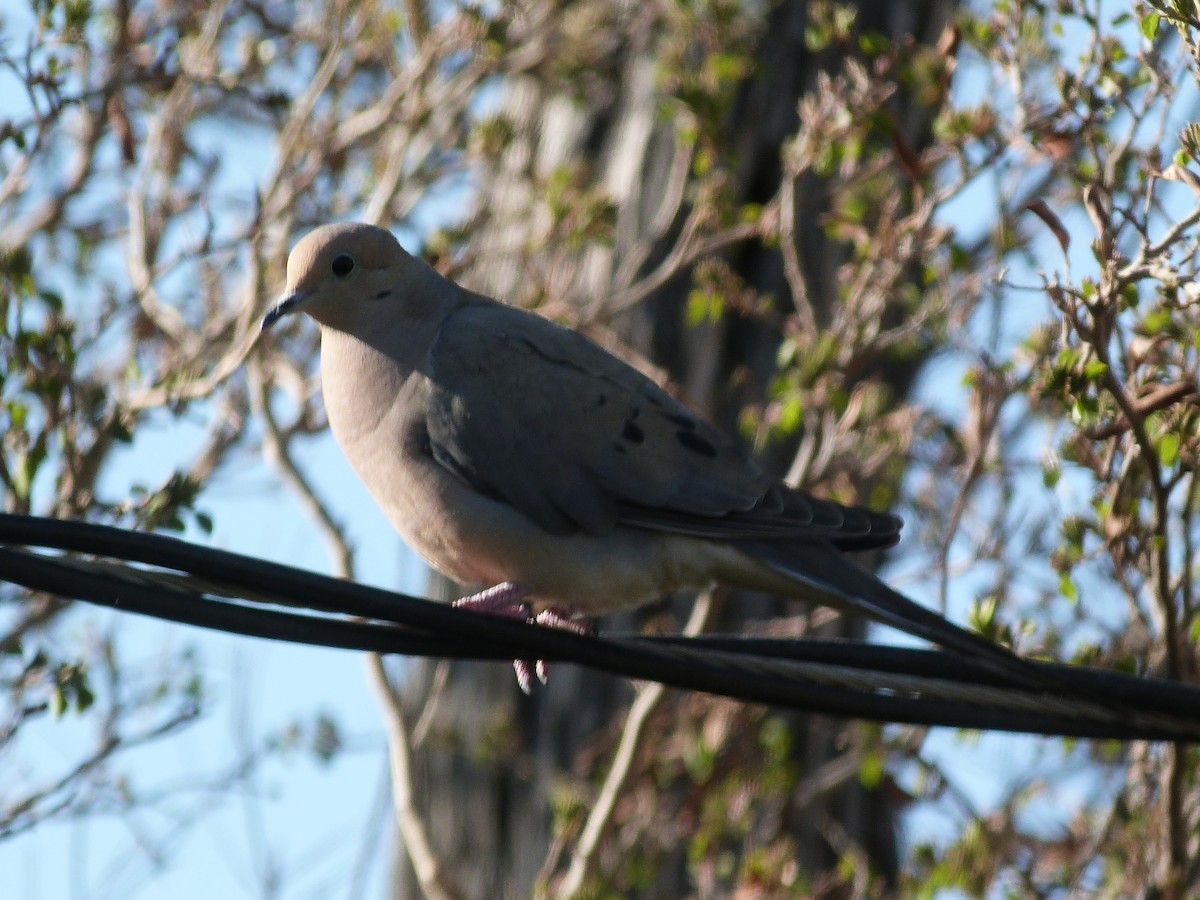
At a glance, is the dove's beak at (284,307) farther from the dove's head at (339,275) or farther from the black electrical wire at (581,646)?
the black electrical wire at (581,646)

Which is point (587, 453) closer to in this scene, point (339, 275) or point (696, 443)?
point (696, 443)

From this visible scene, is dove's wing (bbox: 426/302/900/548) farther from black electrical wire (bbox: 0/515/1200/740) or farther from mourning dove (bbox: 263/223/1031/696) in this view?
black electrical wire (bbox: 0/515/1200/740)

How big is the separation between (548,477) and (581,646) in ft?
4.00

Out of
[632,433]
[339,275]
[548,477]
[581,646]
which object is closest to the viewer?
[581,646]

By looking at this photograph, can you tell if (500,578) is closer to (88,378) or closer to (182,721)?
(182,721)

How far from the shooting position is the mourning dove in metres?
3.64

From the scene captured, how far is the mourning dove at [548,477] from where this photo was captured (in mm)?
3637

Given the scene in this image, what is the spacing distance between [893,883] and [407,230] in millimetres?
3604

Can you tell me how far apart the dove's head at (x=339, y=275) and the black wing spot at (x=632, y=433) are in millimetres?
750

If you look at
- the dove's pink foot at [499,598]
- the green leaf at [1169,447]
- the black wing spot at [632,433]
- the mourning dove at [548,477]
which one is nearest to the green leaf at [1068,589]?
the green leaf at [1169,447]

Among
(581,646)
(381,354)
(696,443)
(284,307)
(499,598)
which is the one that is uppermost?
(284,307)

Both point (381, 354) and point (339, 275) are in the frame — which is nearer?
point (381, 354)

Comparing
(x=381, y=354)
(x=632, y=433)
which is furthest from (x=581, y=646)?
(x=381, y=354)

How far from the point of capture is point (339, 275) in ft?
13.3
